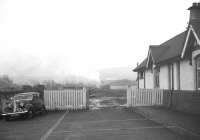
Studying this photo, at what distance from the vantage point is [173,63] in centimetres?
1858

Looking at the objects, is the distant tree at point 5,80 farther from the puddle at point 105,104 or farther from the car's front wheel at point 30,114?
the car's front wheel at point 30,114

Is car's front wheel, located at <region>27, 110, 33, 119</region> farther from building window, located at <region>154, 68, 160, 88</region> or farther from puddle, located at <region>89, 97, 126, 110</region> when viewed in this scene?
building window, located at <region>154, 68, 160, 88</region>

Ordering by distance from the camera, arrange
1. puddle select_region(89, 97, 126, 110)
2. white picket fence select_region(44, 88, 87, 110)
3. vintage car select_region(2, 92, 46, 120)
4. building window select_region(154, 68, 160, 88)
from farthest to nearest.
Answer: building window select_region(154, 68, 160, 88) → puddle select_region(89, 97, 126, 110) → white picket fence select_region(44, 88, 87, 110) → vintage car select_region(2, 92, 46, 120)

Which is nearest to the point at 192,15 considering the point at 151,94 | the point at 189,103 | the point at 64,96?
the point at 151,94

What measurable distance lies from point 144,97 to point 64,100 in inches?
233

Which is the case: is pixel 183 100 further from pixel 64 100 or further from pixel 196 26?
pixel 64 100

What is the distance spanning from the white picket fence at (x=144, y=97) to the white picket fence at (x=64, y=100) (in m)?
3.43

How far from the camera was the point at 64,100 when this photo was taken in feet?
61.6

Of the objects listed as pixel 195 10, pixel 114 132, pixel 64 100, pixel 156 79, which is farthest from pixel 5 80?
pixel 114 132

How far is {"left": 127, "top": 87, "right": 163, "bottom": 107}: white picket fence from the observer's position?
61.9 ft

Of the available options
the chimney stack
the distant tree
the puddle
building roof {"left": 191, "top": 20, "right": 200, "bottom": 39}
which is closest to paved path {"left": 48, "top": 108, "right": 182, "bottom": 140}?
building roof {"left": 191, "top": 20, "right": 200, "bottom": 39}

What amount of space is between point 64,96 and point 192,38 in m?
9.67

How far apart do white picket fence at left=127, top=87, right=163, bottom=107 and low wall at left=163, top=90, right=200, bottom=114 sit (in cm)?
53

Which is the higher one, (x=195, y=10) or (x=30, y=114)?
(x=195, y=10)
